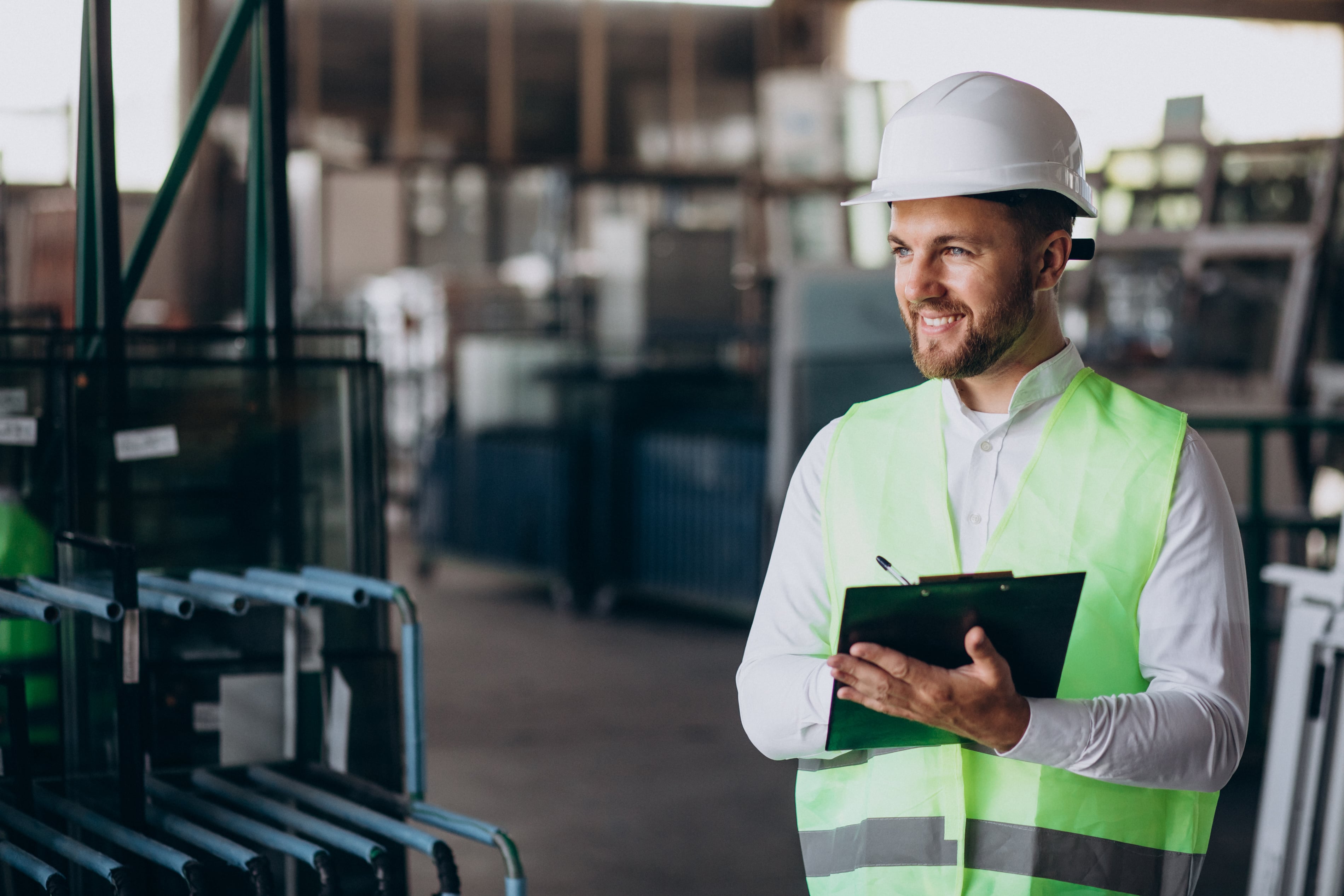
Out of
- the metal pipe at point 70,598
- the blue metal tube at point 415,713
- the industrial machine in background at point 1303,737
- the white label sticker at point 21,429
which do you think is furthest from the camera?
the industrial machine in background at point 1303,737

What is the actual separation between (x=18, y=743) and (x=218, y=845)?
467 mm

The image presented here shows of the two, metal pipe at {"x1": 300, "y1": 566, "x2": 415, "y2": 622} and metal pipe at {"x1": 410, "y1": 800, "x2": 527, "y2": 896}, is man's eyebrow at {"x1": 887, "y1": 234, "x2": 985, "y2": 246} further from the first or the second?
metal pipe at {"x1": 300, "y1": 566, "x2": 415, "y2": 622}

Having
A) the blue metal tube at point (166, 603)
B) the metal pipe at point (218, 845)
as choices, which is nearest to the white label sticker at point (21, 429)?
the blue metal tube at point (166, 603)

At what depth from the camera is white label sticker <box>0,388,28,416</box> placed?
10.3ft

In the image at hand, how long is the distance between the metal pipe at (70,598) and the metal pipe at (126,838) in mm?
383

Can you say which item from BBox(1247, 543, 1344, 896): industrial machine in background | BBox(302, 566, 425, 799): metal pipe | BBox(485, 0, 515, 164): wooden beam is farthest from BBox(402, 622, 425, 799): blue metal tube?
BBox(485, 0, 515, 164): wooden beam

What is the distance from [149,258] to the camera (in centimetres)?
354

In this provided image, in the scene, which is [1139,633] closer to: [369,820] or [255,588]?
[369,820]

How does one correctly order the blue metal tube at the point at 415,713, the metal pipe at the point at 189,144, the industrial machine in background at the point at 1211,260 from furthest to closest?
1. the industrial machine in background at the point at 1211,260
2. the metal pipe at the point at 189,144
3. the blue metal tube at the point at 415,713

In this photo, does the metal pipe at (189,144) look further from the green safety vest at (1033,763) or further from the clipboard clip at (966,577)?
the clipboard clip at (966,577)

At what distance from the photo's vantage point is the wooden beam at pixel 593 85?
1838cm

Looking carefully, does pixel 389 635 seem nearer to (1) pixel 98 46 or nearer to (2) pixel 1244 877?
(1) pixel 98 46

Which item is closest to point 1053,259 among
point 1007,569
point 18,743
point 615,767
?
point 1007,569

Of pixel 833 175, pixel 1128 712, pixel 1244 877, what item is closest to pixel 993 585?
pixel 1128 712
